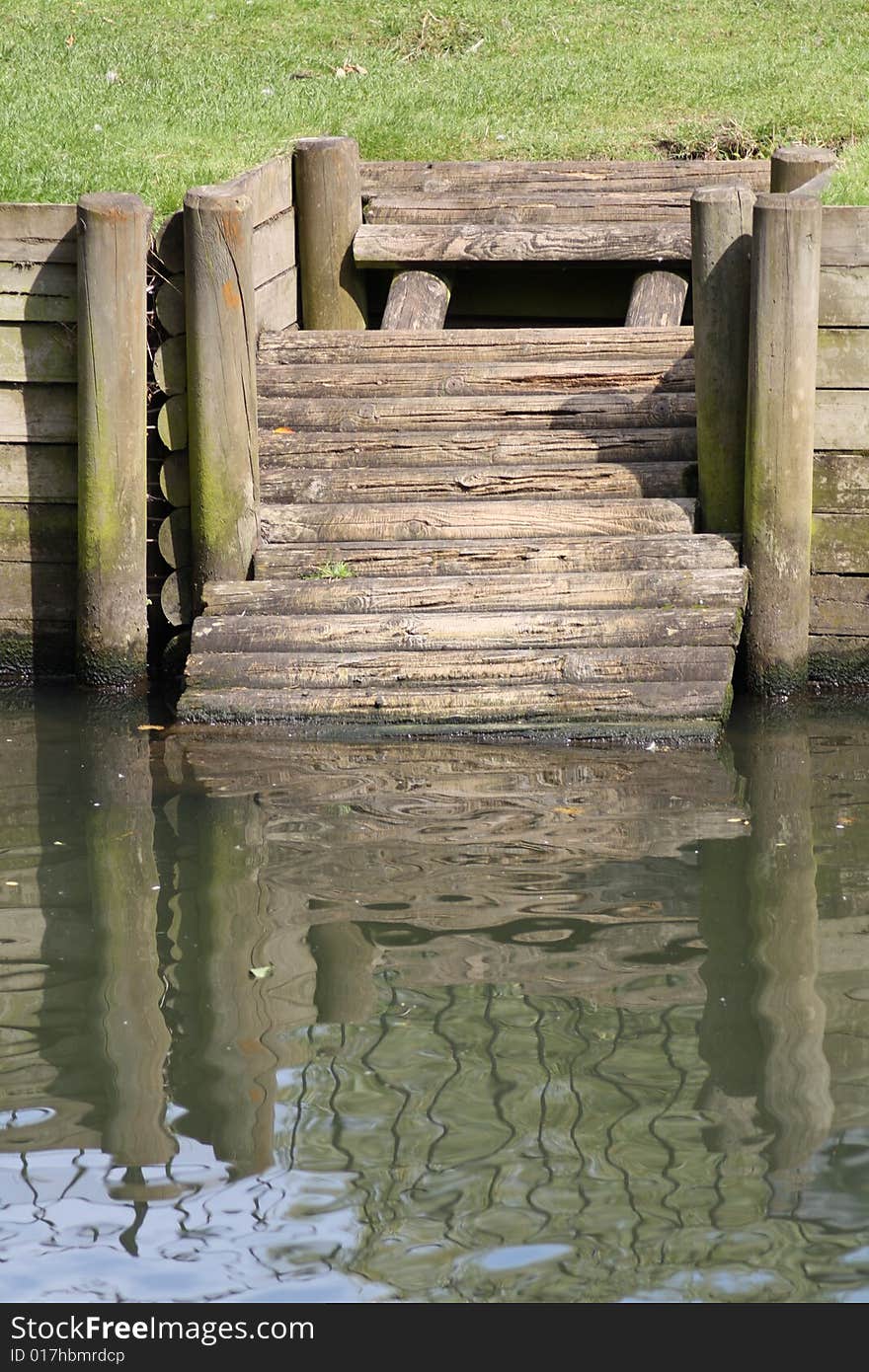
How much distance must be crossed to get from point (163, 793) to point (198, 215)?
7.99 feet

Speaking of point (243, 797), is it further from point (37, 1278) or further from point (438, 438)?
point (37, 1278)

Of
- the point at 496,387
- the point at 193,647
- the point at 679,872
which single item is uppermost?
the point at 496,387

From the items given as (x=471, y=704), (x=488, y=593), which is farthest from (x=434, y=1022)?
(x=488, y=593)

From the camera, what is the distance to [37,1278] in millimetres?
3736

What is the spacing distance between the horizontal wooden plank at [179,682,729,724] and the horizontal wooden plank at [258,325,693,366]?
1919 millimetres

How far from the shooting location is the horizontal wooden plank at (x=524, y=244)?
8680mm

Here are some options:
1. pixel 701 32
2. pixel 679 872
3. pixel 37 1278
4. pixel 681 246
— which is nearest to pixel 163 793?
pixel 679 872

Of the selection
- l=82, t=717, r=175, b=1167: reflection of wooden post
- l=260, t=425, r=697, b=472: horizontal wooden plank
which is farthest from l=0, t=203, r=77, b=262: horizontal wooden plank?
l=82, t=717, r=175, b=1167: reflection of wooden post

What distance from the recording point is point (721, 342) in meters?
7.43

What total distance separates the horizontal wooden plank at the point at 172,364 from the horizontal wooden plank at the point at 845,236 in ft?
8.75

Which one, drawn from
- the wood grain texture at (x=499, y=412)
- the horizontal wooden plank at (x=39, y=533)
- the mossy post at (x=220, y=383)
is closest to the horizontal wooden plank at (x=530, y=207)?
the wood grain texture at (x=499, y=412)

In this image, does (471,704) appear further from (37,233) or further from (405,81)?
(405,81)

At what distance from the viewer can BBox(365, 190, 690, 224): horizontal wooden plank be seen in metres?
8.91

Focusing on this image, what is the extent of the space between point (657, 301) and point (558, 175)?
1.11 metres
